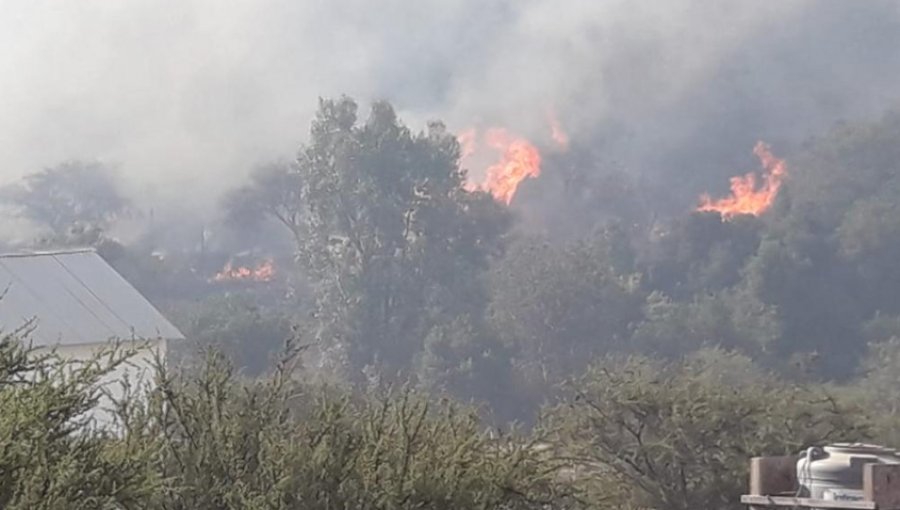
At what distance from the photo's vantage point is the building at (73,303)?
22.2 metres

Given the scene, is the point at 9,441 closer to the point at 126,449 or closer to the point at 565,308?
the point at 126,449

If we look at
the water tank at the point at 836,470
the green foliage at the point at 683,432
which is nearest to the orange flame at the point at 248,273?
the green foliage at the point at 683,432

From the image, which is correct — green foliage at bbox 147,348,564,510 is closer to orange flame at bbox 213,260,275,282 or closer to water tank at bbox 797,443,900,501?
water tank at bbox 797,443,900,501

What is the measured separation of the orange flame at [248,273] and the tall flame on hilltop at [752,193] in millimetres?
16614

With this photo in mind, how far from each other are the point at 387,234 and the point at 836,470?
36.0 m

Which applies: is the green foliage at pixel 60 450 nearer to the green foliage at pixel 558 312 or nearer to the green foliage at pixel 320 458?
the green foliage at pixel 320 458

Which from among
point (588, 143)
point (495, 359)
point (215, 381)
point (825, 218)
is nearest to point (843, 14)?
point (588, 143)

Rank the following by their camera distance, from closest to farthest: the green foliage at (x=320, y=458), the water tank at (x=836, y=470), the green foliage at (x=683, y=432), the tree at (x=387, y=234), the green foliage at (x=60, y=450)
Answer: the green foliage at (x=60, y=450), the green foliage at (x=320, y=458), the water tank at (x=836, y=470), the green foliage at (x=683, y=432), the tree at (x=387, y=234)

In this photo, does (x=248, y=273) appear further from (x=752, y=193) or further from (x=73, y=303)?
(x=73, y=303)

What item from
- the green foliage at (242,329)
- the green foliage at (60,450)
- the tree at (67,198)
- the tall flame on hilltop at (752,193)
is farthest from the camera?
the tree at (67,198)

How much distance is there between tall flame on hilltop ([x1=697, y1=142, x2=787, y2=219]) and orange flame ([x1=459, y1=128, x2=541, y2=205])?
7.07 meters

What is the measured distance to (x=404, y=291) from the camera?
43.6 m

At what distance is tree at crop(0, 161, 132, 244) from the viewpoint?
188 ft

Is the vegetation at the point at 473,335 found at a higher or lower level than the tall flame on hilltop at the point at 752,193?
lower
